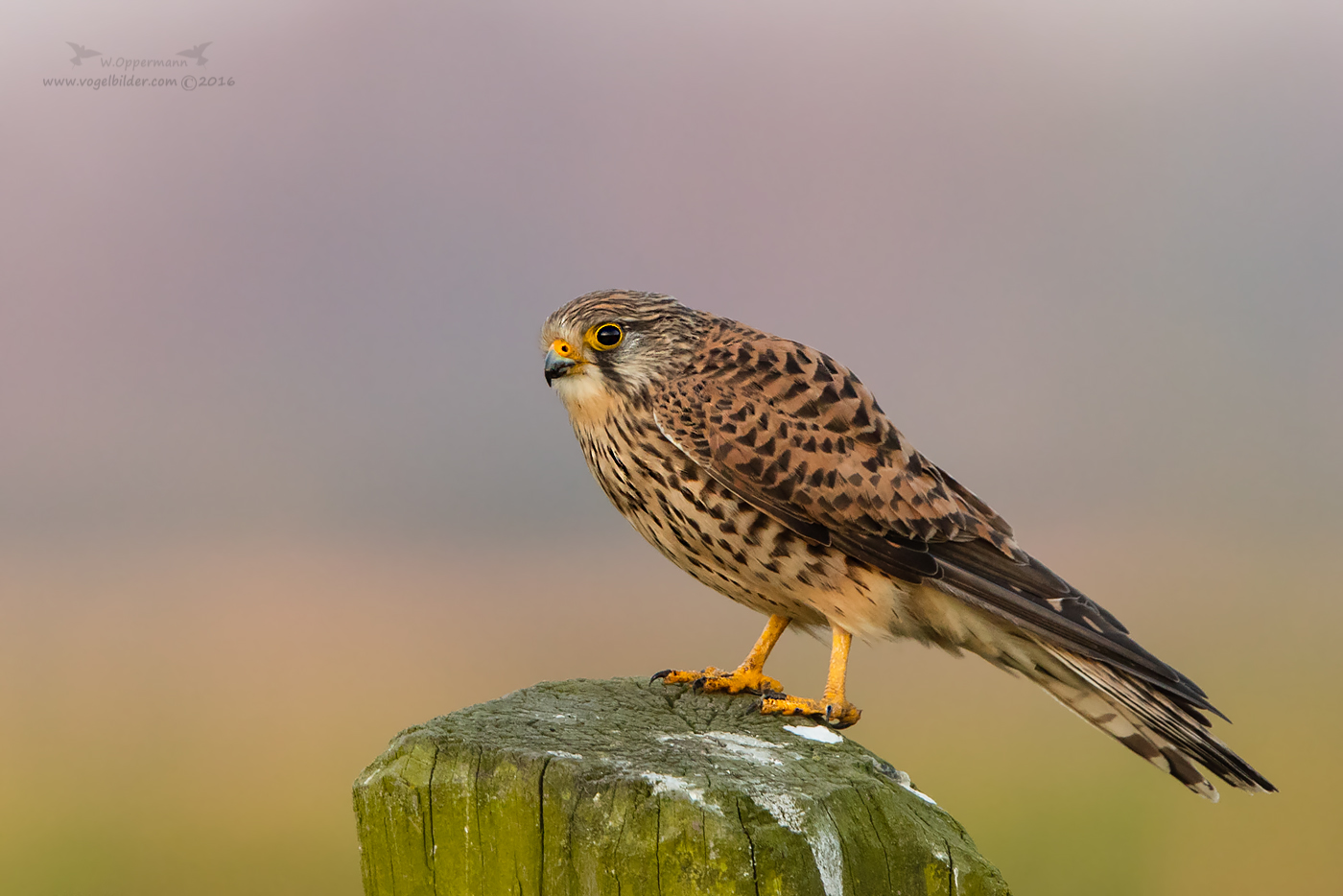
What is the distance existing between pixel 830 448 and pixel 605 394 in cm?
73

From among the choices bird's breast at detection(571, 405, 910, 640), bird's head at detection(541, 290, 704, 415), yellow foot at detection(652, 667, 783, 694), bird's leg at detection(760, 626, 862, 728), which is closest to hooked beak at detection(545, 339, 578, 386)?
bird's head at detection(541, 290, 704, 415)

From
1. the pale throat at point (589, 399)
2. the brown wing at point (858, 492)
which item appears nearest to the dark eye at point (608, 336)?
the pale throat at point (589, 399)

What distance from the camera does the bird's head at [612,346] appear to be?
3.57 m

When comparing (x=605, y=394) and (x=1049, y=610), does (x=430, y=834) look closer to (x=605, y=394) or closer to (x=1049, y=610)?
(x=605, y=394)

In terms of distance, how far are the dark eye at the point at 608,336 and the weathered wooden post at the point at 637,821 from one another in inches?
53.5

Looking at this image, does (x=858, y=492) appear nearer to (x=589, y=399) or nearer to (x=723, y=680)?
(x=723, y=680)

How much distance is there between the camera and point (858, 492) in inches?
134

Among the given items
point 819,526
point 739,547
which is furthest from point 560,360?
point 819,526

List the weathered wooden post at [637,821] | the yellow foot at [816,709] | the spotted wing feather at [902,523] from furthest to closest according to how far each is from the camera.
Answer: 1. the spotted wing feather at [902,523]
2. the yellow foot at [816,709]
3. the weathered wooden post at [637,821]

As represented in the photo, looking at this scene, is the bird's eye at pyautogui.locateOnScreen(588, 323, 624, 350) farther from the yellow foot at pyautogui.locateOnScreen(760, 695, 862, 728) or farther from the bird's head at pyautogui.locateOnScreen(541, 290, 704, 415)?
the yellow foot at pyautogui.locateOnScreen(760, 695, 862, 728)

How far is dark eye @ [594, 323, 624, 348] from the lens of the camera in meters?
3.58

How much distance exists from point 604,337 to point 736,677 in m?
1.14

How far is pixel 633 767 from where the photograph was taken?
2.36m

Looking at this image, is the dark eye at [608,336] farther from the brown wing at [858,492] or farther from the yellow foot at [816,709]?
the yellow foot at [816,709]
